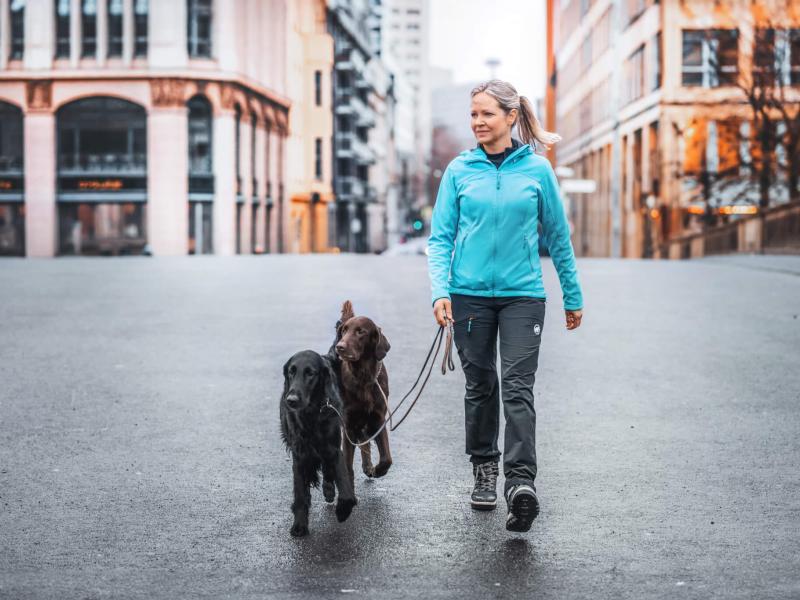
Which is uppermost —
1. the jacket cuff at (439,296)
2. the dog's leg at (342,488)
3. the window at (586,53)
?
the window at (586,53)

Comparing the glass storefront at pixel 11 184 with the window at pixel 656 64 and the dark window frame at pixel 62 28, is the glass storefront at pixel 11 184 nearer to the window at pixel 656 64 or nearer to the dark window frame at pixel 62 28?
the dark window frame at pixel 62 28

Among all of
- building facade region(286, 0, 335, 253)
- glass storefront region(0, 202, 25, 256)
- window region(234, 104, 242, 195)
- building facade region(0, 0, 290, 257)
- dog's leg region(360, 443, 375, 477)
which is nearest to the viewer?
dog's leg region(360, 443, 375, 477)

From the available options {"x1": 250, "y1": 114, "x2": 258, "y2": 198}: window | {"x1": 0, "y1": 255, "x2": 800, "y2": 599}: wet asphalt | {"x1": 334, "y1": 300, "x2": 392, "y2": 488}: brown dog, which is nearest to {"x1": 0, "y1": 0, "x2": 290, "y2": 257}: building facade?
{"x1": 250, "y1": 114, "x2": 258, "y2": 198}: window

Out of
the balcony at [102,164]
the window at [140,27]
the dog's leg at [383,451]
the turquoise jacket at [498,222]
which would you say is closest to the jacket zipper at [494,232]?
the turquoise jacket at [498,222]

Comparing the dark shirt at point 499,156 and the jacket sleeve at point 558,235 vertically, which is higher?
the dark shirt at point 499,156

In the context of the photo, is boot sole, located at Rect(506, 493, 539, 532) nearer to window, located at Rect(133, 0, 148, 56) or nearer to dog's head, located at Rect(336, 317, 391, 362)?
dog's head, located at Rect(336, 317, 391, 362)

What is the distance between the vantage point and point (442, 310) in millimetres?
5273

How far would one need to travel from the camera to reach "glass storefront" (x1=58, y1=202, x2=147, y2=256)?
61625 mm

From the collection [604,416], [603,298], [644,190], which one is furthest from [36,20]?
[604,416]

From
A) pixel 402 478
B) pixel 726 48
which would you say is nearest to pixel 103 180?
pixel 726 48

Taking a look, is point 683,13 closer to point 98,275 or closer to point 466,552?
point 98,275

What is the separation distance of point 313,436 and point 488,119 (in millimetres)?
1508

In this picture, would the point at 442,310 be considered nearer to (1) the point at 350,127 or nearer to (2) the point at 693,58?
(2) the point at 693,58

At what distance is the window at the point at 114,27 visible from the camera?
205 ft
